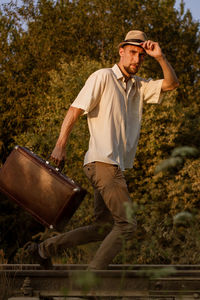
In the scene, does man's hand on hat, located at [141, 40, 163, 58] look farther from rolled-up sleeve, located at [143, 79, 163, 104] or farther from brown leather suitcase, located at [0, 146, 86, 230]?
brown leather suitcase, located at [0, 146, 86, 230]

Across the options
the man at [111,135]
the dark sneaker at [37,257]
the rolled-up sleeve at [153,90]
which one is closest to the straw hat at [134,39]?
the man at [111,135]

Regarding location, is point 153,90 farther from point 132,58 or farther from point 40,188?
point 40,188

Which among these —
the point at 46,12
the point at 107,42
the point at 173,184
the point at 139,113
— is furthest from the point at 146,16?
the point at 139,113

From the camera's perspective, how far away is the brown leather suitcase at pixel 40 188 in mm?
4230

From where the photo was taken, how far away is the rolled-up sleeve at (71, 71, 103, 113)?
14.4 feet

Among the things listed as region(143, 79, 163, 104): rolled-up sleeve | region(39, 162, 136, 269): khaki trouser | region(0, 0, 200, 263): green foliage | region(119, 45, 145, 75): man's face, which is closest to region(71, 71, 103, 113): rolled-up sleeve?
region(119, 45, 145, 75): man's face

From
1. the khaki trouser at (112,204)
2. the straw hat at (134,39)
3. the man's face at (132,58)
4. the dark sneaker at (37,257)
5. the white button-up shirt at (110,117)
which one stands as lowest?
the dark sneaker at (37,257)

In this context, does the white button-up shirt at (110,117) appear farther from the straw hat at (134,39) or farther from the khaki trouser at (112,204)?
the straw hat at (134,39)

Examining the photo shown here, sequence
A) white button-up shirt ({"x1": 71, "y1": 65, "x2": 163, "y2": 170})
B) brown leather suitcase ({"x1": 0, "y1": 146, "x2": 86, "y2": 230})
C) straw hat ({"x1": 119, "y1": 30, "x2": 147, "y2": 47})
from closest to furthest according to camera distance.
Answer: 1. brown leather suitcase ({"x1": 0, "y1": 146, "x2": 86, "y2": 230})
2. white button-up shirt ({"x1": 71, "y1": 65, "x2": 163, "y2": 170})
3. straw hat ({"x1": 119, "y1": 30, "x2": 147, "y2": 47})

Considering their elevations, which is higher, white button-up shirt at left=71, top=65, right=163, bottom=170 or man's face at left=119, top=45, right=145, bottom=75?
man's face at left=119, top=45, right=145, bottom=75

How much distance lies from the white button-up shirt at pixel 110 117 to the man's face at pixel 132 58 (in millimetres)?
91

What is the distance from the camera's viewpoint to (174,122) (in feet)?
63.2

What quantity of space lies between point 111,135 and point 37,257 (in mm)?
1268

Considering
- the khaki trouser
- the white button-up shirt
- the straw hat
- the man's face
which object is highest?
the straw hat
